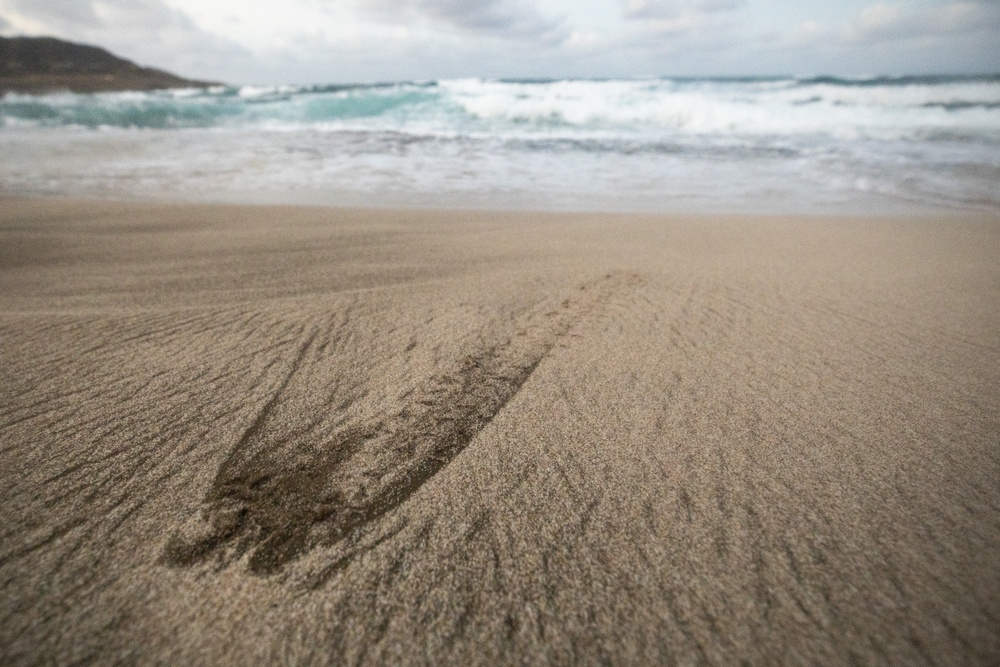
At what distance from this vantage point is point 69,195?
5832 mm

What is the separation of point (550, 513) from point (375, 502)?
0.44 m

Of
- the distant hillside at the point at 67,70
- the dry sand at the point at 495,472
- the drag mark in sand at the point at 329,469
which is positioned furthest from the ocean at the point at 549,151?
the distant hillside at the point at 67,70

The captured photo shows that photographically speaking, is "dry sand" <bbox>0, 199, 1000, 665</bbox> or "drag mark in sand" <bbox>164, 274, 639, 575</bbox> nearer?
"dry sand" <bbox>0, 199, 1000, 665</bbox>

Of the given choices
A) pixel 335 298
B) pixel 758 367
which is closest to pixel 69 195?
pixel 335 298

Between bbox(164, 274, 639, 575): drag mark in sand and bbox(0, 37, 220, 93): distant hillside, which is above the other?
bbox(0, 37, 220, 93): distant hillside

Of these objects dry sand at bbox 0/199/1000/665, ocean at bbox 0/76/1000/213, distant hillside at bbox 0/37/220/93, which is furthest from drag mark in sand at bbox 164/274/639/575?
distant hillside at bbox 0/37/220/93

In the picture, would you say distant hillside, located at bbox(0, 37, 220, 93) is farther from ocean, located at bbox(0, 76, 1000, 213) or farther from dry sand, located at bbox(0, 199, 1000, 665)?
dry sand, located at bbox(0, 199, 1000, 665)

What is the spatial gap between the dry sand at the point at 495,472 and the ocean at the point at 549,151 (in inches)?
131

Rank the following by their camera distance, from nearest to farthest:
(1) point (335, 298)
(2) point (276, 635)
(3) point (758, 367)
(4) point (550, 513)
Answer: (2) point (276, 635) < (4) point (550, 513) < (3) point (758, 367) < (1) point (335, 298)

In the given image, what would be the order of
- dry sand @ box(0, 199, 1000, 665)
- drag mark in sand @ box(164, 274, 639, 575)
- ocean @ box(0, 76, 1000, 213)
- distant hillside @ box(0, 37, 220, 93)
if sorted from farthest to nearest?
distant hillside @ box(0, 37, 220, 93), ocean @ box(0, 76, 1000, 213), drag mark in sand @ box(164, 274, 639, 575), dry sand @ box(0, 199, 1000, 665)

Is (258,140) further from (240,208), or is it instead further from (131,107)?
(131,107)

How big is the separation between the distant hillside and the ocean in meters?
13.9

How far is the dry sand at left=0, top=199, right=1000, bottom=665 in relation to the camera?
→ 1.03m

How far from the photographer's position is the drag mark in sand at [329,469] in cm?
120
